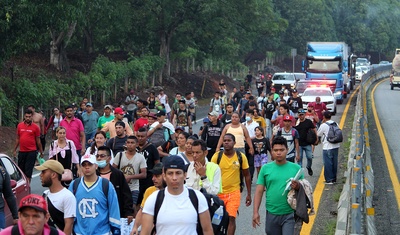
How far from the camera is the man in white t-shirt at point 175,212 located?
661 cm

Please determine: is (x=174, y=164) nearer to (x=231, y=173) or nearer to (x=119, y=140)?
(x=231, y=173)

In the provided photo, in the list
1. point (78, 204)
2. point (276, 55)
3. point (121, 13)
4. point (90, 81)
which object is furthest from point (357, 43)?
point (78, 204)

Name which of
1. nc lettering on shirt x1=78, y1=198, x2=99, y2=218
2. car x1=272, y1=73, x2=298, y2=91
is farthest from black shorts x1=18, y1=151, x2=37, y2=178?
Answer: car x1=272, y1=73, x2=298, y2=91

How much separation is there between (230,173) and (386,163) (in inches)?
483

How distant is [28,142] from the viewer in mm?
15820

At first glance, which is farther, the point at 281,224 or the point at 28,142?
the point at 28,142


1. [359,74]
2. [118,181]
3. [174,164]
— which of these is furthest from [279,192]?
[359,74]

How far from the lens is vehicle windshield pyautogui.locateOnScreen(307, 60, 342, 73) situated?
158ft

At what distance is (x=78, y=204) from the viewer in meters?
8.41

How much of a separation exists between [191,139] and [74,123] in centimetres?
606

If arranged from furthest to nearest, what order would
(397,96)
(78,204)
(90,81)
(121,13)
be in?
(397,96) < (121,13) < (90,81) < (78,204)

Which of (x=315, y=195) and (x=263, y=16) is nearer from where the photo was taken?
(x=315, y=195)

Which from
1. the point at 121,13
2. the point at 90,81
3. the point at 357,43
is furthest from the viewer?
the point at 357,43

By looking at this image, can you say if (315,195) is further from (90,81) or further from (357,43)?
(357,43)
